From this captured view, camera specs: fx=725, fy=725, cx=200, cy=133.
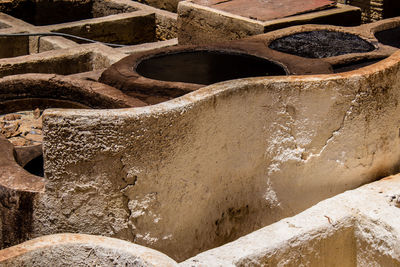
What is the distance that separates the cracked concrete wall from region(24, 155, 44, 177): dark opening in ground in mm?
777

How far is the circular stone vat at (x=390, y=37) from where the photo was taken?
17.0ft

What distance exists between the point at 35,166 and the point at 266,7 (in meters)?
2.61

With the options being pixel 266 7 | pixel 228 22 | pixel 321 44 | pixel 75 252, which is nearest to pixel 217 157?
pixel 75 252

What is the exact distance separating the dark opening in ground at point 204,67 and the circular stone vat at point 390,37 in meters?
1.21

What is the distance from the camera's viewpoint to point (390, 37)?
17.5 feet

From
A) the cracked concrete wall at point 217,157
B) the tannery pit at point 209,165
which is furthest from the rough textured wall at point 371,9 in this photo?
the cracked concrete wall at point 217,157

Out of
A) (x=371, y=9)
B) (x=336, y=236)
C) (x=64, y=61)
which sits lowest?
(x=64, y=61)

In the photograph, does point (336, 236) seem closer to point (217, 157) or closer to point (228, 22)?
point (217, 157)

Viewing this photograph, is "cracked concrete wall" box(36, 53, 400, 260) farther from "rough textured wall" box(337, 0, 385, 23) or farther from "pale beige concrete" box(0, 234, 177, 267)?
"rough textured wall" box(337, 0, 385, 23)

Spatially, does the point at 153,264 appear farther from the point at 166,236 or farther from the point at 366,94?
the point at 366,94

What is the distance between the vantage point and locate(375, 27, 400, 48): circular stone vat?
518cm

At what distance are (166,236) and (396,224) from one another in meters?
1.01

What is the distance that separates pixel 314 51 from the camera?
4855 mm

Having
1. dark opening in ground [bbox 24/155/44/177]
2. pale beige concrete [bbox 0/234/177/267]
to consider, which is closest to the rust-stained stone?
dark opening in ground [bbox 24/155/44/177]
